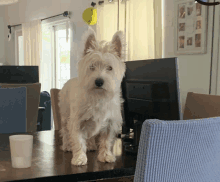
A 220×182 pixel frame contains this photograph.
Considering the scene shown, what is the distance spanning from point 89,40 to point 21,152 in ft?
1.91

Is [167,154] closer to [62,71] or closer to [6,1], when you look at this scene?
[6,1]

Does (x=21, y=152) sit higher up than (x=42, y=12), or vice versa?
(x=42, y=12)

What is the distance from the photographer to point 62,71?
6.23 meters

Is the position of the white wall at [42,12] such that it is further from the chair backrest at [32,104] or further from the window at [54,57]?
the chair backrest at [32,104]

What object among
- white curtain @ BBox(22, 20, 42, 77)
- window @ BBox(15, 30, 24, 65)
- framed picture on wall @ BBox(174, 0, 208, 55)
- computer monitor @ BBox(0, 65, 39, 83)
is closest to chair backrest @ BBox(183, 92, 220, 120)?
framed picture on wall @ BBox(174, 0, 208, 55)

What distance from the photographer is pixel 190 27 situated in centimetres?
312

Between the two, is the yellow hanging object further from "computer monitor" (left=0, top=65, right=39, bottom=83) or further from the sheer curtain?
"computer monitor" (left=0, top=65, right=39, bottom=83)

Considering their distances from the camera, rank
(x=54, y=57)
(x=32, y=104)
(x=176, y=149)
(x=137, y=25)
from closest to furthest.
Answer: (x=176, y=149), (x=32, y=104), (x=137, y=25), (x=54, y=57)

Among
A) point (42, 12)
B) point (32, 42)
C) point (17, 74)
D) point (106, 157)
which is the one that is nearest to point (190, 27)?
point (106, 157)

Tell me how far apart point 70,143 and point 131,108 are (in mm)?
370

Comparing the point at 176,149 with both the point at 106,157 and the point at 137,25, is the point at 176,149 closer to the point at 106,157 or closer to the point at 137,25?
the point at 106,157

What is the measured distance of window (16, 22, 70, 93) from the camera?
610 cm

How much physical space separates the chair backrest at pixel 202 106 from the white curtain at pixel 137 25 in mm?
1175

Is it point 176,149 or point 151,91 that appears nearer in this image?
point 176,149
